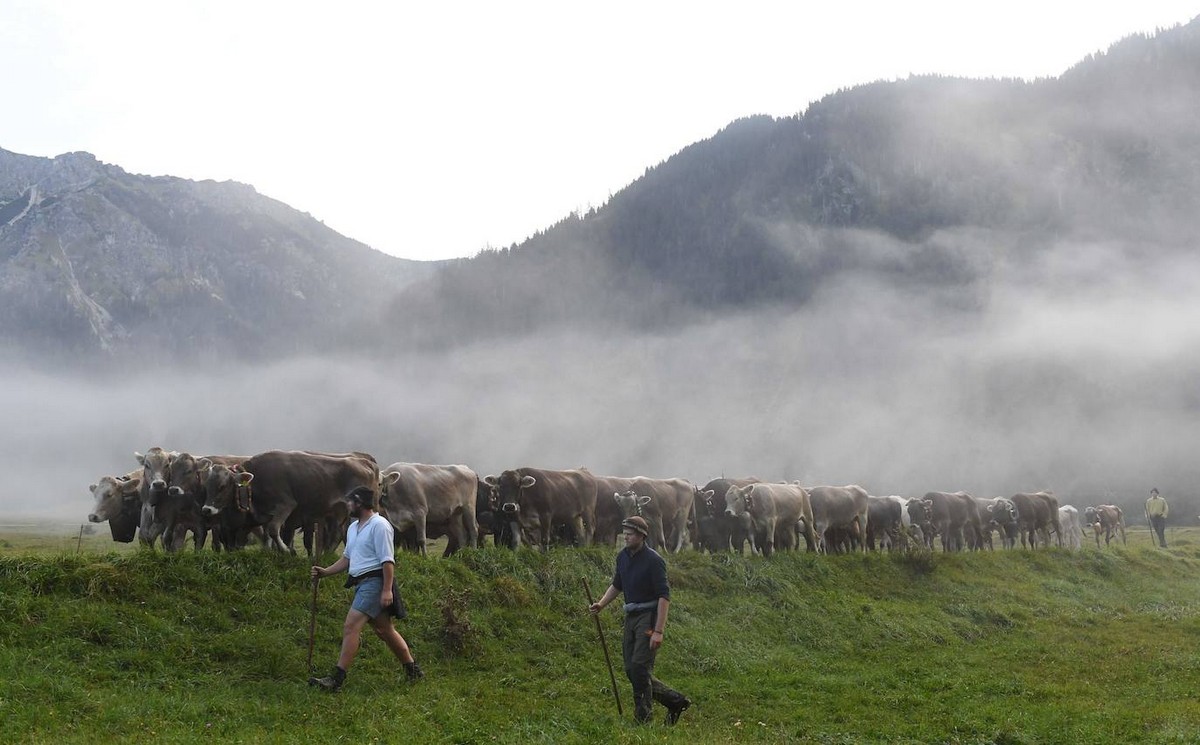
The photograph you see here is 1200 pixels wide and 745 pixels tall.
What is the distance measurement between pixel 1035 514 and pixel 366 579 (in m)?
40.8

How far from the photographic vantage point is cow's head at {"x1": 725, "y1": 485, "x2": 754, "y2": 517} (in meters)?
27.3

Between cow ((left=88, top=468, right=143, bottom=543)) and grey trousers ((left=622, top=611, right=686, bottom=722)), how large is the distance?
11932mm

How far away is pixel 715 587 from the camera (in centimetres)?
2055

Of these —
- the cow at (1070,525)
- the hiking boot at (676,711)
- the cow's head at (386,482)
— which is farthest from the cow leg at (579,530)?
the cow at (1070,525)

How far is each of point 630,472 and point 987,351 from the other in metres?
71.5

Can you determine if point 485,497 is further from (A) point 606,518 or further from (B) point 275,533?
(B) point 275,533

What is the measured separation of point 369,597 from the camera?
1077cm

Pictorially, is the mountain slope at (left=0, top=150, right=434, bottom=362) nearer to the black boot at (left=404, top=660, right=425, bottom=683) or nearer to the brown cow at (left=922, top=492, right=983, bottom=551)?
the brown cow at (left=922, top=492, right=983, bottom=551)

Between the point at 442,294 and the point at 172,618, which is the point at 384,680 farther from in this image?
the point at 442,294

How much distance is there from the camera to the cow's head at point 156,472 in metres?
15.4

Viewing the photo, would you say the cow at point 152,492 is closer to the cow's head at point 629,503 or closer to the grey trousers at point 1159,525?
the cow's head at point 629,503

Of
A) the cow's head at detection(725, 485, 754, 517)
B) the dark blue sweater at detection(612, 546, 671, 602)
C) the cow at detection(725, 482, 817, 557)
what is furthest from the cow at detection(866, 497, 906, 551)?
the dark blue sweater at detection(612, 546, 671, 602)

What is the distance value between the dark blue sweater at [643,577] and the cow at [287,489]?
7.39 metres

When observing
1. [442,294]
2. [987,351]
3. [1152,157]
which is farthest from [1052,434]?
[442,294]
